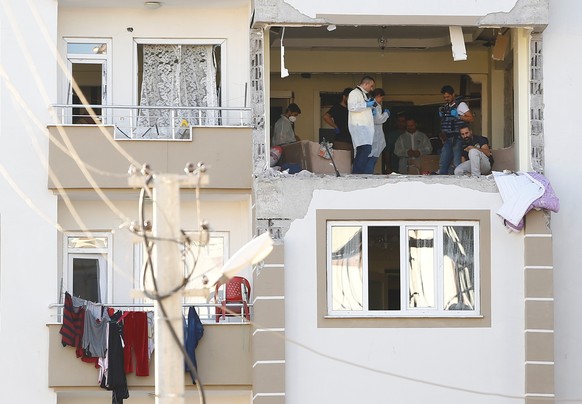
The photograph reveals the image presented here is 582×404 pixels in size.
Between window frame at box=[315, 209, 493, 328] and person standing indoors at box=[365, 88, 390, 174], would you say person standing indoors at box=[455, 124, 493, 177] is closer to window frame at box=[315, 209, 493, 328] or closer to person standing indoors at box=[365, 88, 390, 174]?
window frame at box=[315, 209, 493, 328]

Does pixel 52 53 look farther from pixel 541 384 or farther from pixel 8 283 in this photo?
pixel 541 384

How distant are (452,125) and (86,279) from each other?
633 cm

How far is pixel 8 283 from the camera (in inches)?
1100

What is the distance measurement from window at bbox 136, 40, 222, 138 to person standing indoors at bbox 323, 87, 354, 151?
2039 mm

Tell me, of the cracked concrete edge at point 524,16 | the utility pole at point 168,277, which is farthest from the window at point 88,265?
the utility pole at point 168,277

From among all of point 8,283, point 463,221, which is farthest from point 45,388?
point 463,221

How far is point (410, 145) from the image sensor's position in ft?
100

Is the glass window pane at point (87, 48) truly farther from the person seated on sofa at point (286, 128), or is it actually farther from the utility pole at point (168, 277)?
the utility pole at point (168, 277)

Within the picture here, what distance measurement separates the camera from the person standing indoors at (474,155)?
92.7ft

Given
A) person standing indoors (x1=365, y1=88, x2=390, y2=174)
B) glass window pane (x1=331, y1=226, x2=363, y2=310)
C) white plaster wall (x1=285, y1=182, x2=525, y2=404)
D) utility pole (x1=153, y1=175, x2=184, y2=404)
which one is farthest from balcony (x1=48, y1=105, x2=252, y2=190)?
utility pole (x1=153, y1=175, x2=184, y2=404)

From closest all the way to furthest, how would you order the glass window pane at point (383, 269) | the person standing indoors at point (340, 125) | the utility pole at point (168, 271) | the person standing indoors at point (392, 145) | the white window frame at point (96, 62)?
the utility pole at point (168, 271), the glass window pane at point (383, 269), the white window frame at point (96, 62), the person standing indoors at point (340, 125), the person standing indoors at point (392, 145)

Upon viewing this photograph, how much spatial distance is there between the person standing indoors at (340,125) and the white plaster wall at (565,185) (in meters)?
3.57

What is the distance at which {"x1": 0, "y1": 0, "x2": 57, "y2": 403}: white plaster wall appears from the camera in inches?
1098

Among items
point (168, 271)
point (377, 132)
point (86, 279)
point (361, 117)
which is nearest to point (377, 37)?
point (377, 132)
